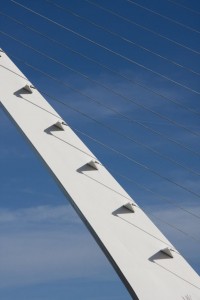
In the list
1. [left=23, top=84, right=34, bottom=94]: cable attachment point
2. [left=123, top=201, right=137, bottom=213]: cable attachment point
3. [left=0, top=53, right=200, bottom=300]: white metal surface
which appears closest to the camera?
[left=0, top=53, right=200, bottom=300]: white metal surface

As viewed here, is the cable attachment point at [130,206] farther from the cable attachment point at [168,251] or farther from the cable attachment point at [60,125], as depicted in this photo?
the cable attachment point at [60,125]

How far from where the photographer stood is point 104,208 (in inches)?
288

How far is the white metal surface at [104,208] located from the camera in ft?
22.7

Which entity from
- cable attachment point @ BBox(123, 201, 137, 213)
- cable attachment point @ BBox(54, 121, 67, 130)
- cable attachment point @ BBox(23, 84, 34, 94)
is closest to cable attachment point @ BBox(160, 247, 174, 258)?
cable attachment point @ BBox(123, 201, 137, 213)

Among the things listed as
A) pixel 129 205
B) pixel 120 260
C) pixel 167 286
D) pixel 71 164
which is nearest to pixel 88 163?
pixel 71 164

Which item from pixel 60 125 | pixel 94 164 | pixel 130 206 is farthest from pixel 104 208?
pixel 60 125

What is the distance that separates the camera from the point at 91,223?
709cm

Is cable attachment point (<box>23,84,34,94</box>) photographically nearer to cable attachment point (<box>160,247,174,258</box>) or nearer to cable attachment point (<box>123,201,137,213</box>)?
cable attachment point (<box>123,201,137,213</box>)

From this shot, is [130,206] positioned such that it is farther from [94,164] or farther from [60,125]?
[60,125]

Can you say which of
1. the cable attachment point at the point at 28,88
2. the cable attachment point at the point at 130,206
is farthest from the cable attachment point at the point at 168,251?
the cable attachment point at the point at 28,88

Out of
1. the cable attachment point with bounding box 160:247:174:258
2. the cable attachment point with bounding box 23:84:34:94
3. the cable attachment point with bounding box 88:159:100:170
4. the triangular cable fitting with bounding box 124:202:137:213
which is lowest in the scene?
the cable attachment point with bounding box 160:247:174:258

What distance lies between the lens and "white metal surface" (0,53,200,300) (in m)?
6.93

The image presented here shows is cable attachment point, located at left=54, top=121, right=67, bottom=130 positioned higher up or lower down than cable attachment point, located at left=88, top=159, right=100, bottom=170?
higher up

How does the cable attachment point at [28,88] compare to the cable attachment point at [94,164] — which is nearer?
the cable attachment point at [94,164]
